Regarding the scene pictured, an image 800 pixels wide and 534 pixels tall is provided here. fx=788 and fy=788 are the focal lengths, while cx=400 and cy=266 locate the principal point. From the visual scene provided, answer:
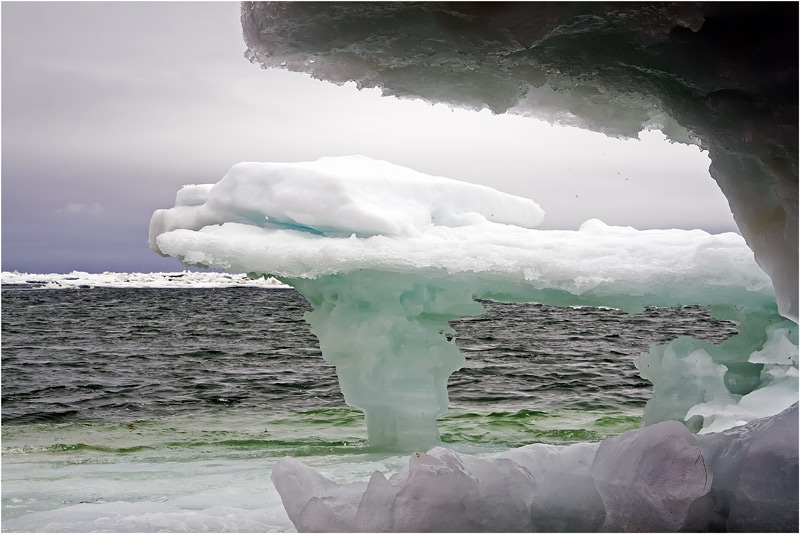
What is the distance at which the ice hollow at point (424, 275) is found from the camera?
23.0 ft

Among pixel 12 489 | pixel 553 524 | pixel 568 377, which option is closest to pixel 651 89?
pixel 553 524

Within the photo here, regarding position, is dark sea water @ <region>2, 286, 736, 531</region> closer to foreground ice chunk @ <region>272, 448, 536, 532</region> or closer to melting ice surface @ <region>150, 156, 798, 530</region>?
melting ice surface @ <region>150, 156, 798, 530</region>

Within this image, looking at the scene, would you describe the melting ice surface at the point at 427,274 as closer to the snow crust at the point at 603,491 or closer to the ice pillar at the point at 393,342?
the ice pillar at the point at 393,342

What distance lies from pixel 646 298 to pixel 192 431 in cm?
607

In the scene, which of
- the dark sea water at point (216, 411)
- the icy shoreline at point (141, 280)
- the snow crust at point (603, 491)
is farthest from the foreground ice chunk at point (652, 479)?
the icy shoreline at point (141, 280)

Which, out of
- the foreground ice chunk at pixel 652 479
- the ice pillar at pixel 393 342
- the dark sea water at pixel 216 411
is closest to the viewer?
the foreground ice chunk at pixel 652 479

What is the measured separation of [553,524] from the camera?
375 cm

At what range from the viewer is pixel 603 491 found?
3.67 meters

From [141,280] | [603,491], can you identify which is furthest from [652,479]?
[141,280]

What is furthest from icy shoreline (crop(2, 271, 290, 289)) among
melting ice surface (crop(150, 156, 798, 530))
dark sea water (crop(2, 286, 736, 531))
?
melting ice surface (crop(150, 156, 798, 530))

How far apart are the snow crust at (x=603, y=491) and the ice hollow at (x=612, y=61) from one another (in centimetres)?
79

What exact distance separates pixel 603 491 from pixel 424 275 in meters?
3.70

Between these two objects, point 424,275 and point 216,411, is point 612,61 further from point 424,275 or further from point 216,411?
point 216,411

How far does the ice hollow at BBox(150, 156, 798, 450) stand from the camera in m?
7.02
